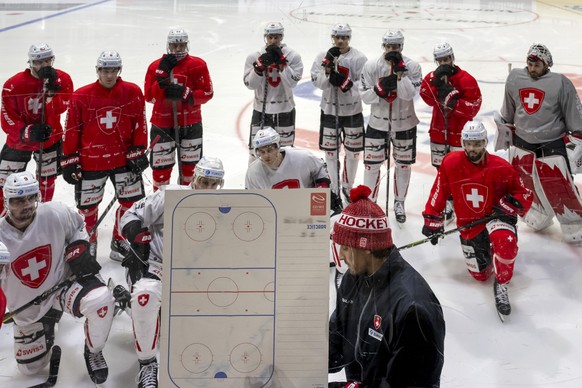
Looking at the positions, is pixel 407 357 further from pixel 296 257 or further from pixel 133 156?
pixel 133 156

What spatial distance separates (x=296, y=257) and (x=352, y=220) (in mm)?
253

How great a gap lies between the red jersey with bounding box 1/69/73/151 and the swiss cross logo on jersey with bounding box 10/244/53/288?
94 centimetres

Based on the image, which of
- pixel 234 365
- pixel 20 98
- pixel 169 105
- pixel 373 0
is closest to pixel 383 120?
pixel 169 105

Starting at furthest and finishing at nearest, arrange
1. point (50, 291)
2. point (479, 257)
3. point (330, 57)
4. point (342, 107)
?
point (342, 107) < point (330, 57) < point (479, 257) < point (50, 291)

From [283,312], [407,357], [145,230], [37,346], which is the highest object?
[283,312]

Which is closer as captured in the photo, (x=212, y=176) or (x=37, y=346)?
(x=212, y=176)

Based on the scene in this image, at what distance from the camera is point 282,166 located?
3127 millimetres

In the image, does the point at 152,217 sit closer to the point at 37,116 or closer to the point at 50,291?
the point at 50,291

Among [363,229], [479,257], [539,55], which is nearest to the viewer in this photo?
[363,229]

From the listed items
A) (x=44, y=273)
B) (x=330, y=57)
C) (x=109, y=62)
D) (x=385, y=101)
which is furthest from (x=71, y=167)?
(x=385, y=101)

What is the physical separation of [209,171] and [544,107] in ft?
6.86

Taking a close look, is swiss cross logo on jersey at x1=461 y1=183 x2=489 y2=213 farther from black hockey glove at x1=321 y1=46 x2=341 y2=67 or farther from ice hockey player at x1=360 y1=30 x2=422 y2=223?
black hockey glove at x1=321 y1=46 x2=341 y2=67

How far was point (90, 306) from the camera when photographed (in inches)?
109

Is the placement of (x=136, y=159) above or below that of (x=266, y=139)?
below
